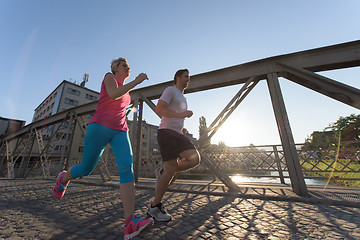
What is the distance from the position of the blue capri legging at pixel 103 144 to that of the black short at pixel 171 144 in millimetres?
466

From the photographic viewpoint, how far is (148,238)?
4.59 feet

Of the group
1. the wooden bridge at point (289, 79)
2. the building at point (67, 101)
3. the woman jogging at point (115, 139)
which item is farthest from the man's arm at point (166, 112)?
the building at point (67, 101)

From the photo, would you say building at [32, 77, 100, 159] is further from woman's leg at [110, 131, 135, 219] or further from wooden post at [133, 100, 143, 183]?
woman's leg at [110, 131, 135, 219]

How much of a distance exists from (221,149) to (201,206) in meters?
5.19

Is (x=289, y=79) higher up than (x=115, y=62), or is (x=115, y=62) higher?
(x=289, y=79)

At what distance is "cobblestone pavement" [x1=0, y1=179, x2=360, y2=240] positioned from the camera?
145 centimetres

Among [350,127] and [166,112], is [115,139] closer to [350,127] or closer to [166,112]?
[166,112]

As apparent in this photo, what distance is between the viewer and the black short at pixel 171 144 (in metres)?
2.02

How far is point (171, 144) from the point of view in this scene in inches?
80.4

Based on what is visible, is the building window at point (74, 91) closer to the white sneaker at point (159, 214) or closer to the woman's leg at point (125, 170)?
the woman's leg at point (125, 170)

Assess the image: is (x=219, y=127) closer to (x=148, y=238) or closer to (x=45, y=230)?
(x=148, y=238)

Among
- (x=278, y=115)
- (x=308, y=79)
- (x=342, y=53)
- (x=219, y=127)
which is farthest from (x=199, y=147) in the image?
(x=342, y=53)

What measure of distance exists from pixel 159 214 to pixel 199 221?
18.5 inches

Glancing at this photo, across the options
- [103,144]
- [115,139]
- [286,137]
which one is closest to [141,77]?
[115,139]
